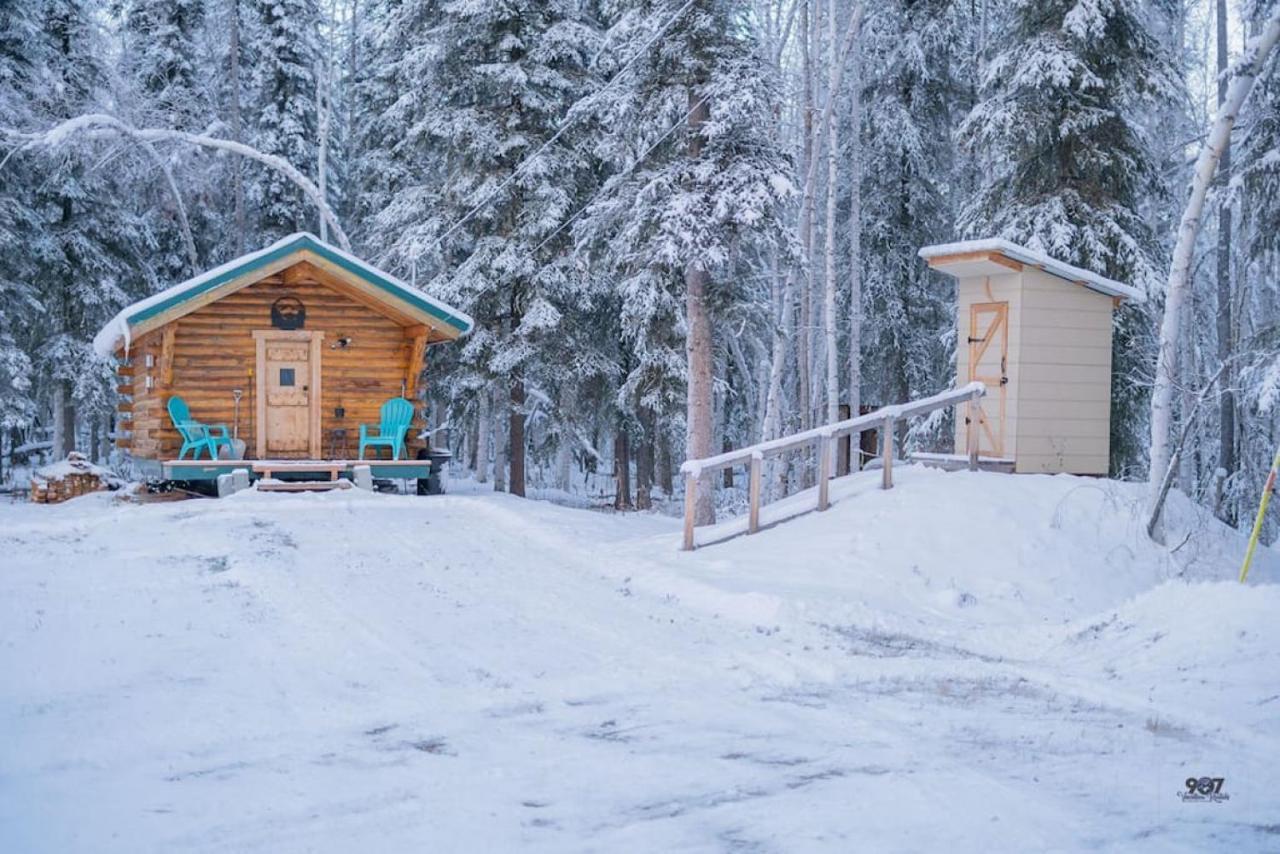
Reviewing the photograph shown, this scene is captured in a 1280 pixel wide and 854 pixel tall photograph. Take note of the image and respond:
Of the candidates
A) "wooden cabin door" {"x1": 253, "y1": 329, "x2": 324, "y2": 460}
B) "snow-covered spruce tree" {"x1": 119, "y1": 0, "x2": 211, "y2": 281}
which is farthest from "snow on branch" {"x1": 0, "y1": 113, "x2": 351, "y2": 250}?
"wooden cabin door" {"x1": 253, "y1": 329, "x2": 324, "y2": 460}

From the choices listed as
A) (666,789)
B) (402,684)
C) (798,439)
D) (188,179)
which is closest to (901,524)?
(798,439)

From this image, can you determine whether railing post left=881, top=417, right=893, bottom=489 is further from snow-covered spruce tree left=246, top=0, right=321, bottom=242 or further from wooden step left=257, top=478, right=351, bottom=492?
snow-covered spruce tree left=246, top=0, right=321, bottom=242

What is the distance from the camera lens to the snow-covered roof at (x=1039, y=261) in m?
13.2

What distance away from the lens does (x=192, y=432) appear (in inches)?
697

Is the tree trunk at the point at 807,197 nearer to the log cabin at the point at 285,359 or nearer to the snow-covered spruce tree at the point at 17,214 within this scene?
the log cabin at the point at 285,359

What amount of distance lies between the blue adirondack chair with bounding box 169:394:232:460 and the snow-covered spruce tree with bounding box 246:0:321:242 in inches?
451

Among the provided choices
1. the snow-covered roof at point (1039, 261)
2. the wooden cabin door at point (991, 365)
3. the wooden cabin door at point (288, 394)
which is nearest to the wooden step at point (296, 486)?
the wooden cabin door at point (288, 394)

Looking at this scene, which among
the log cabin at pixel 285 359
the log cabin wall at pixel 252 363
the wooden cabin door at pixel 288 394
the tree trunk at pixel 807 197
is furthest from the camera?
the wooden cabin door at pixel 288 394

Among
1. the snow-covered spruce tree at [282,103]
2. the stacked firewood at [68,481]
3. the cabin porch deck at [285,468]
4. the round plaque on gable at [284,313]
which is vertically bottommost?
the stacked firewood at [68,481]

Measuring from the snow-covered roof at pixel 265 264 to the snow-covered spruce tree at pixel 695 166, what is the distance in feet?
10.9

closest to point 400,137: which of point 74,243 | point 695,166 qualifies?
point 74,243

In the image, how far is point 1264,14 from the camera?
42.6ft

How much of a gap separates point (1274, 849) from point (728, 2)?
13.5 meters

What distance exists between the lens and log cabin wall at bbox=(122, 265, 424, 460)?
59.9 feet
